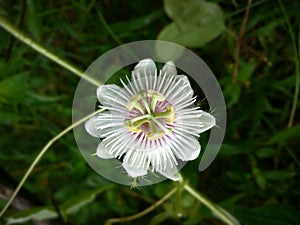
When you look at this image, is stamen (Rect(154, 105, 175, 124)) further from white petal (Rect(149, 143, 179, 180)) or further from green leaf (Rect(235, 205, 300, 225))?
green leaf (Rect(235, 205, 300, 225))

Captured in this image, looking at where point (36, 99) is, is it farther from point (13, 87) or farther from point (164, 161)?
point (164, 161)

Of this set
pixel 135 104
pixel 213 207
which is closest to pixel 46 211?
pixel 213 207

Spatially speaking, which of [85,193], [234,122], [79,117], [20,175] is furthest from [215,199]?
[20,175]

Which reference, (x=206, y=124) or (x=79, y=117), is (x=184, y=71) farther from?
(x=79, y=117)

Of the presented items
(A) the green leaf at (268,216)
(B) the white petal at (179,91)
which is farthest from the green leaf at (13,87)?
(A) the green leaf at (268,216)

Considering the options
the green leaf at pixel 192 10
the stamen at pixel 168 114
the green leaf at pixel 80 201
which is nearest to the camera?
the stamen at pixel 168 114

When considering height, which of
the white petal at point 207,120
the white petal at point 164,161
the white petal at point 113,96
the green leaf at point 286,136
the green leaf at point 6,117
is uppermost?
the green leaf at point 6,117

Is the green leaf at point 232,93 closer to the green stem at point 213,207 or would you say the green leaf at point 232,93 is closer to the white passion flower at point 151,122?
the green stem at point 213,207
